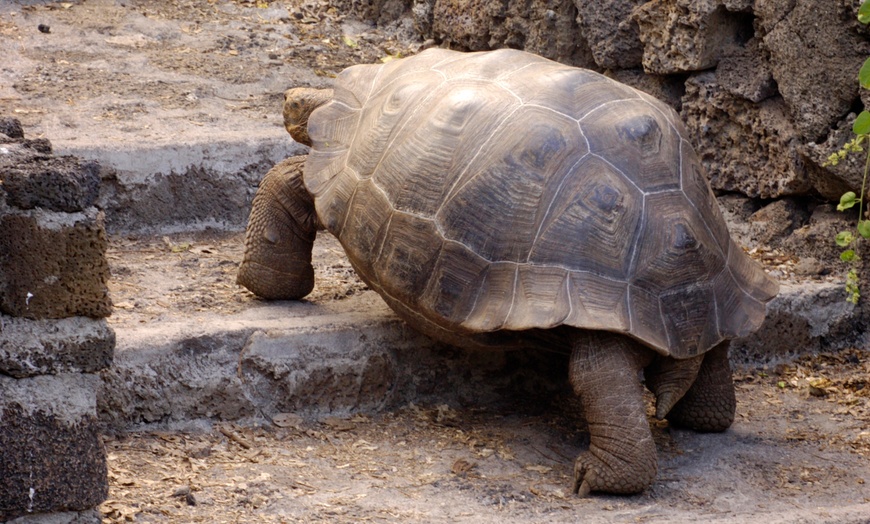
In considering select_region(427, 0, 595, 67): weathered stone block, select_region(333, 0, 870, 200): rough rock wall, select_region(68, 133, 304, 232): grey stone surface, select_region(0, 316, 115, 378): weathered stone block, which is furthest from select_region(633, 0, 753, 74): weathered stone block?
select_region(0, 316, 115, 378): weathered stone block

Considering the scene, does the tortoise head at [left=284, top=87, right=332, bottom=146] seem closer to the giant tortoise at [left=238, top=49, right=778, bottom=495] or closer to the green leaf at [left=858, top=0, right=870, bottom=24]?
the giant tortoise at [left=238, top=49, right=778, bottom=495]

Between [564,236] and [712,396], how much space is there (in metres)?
1.01

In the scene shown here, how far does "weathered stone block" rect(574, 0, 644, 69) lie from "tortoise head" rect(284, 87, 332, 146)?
1.69m

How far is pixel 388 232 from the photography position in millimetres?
3691

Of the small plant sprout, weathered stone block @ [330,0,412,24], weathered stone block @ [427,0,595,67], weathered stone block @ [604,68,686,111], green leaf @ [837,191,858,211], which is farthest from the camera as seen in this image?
weathered stone block @ [330,0,412,24]

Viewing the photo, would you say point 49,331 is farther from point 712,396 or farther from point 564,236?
point 712,396

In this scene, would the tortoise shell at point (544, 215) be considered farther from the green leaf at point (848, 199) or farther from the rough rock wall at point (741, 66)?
the rough rock wall at point (741, 66)

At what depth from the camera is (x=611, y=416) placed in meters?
3.40

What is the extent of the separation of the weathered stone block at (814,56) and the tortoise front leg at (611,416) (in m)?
1.72

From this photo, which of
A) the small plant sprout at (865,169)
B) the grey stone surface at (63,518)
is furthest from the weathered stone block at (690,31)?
the grey stone surface at (63,518)

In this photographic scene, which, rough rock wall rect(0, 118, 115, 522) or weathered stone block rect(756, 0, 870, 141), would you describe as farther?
weathered stone block rect(756, 0, 870, 141)

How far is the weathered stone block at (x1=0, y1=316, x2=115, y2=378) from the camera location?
254 cm

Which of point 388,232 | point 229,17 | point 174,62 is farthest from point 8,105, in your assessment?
point 388,232

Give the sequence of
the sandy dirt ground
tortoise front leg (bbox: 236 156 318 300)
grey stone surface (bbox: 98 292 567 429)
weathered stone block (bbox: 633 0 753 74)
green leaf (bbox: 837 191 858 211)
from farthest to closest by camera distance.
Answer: weathered stone block (bbox: 633 0 753 74)
tortoise front leg (bbox: 236 156 318 300)
green leaf (bbox: 837 191 858 211)
grey stone surface (bbox: 98 292 567 429)
the sandy dirt ground
